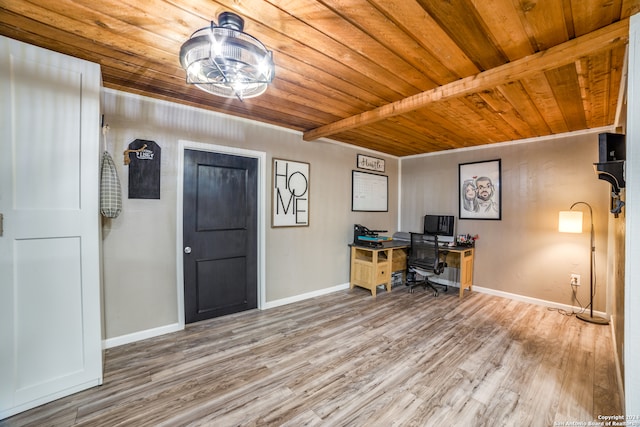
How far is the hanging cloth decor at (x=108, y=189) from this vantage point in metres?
2.17

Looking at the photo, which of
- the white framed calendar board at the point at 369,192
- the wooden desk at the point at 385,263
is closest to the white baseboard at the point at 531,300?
the wooden desk at the point at 385,263

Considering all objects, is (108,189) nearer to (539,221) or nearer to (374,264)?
(374,264)

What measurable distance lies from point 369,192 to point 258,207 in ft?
7.23

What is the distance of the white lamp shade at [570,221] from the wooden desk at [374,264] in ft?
6.50

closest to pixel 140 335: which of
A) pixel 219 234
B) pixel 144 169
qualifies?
pixel 219 234

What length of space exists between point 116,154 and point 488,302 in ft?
16.2

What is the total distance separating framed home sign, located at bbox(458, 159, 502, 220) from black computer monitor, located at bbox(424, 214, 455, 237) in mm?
212

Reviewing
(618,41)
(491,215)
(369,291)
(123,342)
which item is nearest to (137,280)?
(123,342)

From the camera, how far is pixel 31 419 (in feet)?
5.46

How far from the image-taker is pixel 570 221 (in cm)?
327

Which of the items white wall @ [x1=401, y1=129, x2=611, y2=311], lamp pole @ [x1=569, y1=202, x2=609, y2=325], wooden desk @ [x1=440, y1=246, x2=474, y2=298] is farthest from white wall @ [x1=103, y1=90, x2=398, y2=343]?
lamp pole @ [x1=569, y1=202, x2=609, y2=325]

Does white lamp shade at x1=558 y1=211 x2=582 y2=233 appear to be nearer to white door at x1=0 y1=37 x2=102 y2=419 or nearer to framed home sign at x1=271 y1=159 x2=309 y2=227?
framed home sign at x1=271 y1=159 x2=309 y2=227

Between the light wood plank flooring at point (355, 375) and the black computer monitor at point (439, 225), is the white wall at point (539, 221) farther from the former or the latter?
the light wood plank flooring at point (355, 375)

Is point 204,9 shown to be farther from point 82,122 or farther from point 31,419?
point 31,419
